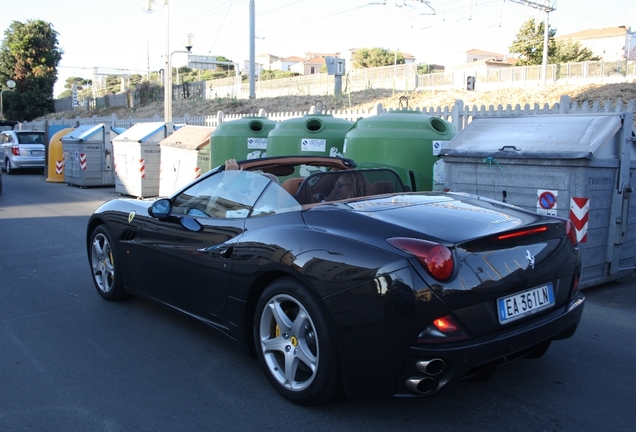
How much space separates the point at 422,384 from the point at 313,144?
24.7 ft

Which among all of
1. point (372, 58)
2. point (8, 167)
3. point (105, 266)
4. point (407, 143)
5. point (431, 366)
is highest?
point (372, 58)

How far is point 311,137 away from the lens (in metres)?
10.5

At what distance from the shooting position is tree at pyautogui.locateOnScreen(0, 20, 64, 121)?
56062mm

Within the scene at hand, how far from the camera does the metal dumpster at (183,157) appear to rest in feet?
45.1

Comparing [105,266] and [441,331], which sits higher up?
[441,331]

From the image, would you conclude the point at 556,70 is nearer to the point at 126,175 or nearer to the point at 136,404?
the point at 126,175

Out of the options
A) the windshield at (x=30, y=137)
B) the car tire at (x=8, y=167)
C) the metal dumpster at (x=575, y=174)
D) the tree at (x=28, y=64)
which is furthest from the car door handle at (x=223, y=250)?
the tree at (x=28, y=64)

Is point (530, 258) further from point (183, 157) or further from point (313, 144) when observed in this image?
point (183, 157)

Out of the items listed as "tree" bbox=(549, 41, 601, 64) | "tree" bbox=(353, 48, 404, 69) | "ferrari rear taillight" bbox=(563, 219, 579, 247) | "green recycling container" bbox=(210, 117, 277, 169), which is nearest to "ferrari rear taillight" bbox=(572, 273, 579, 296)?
"ferrari rear taillight" bbox=(563, 219, 579, 247)

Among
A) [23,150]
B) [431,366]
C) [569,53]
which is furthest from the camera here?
[569,53]

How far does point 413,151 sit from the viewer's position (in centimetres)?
878

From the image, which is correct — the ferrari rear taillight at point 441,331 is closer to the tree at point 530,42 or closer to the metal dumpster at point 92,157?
the metal dumpster at point 92,157

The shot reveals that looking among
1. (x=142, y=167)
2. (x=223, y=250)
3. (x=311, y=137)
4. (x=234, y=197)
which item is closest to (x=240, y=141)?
(x=311, y=137)

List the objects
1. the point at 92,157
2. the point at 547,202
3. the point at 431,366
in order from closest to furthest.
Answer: the point at 431,366, the point at 547,202, the point at 92,157
